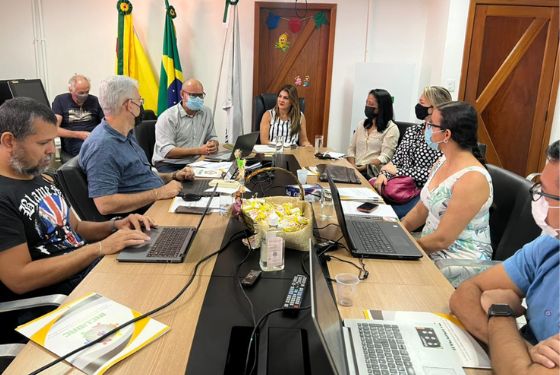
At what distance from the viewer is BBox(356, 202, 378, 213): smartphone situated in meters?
2.11

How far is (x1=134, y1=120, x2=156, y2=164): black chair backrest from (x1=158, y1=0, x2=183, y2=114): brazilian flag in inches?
48.4

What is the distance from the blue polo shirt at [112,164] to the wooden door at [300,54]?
9.64ft

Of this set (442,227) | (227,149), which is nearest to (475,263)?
(442,227)

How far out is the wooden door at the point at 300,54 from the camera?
16.3ft

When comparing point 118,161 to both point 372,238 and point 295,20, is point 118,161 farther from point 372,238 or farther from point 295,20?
point 295,20

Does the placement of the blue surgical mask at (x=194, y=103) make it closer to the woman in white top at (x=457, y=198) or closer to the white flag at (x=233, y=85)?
the white flag at (x=233, y=85)

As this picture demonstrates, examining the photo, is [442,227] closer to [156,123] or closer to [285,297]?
[285,297]

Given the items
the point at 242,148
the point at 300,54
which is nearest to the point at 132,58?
the point at 300,54

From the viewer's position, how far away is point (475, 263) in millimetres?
1753

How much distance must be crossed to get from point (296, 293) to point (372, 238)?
56 cm

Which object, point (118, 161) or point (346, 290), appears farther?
point (118, 161)

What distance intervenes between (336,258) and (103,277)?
0.79 m

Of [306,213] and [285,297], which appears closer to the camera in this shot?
[285,297]

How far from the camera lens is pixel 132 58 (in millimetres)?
4809
